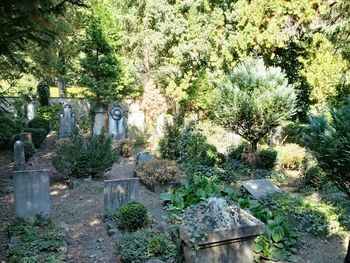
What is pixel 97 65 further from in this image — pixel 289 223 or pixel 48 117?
pixel 289 223

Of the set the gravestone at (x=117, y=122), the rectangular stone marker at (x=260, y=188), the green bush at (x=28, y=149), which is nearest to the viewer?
the rectangular stone marker at (x=260, y=188)

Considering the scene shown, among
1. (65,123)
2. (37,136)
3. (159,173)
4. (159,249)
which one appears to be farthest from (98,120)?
(159,249)

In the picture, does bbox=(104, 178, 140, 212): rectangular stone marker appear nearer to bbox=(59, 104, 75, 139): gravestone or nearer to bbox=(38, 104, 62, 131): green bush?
bbox=(59, 104, 75, 139): gravestone

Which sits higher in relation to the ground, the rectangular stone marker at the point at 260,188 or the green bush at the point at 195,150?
the green bush at the point at 195,150

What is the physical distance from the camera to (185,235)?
4227 millimetres

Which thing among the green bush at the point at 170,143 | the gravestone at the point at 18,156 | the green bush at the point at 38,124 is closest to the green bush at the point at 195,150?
the green bush at the point at 170,143

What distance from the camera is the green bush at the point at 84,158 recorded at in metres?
10.4

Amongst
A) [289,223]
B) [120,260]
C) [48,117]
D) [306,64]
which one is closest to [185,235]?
[120,260]

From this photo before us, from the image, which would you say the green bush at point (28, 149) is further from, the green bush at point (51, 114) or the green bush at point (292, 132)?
the green bush at point (292, 132)

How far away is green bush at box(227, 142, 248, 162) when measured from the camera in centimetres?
1394

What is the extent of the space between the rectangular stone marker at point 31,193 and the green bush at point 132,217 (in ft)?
5.62

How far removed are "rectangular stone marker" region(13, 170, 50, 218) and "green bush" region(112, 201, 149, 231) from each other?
1.71 m

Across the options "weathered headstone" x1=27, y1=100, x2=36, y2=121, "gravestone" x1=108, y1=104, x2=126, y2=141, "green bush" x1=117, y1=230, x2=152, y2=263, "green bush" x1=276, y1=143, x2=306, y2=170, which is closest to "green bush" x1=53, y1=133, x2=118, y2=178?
"green bush" x1=117, y1=230, x2=152, y2=263

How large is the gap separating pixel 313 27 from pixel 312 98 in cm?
335
